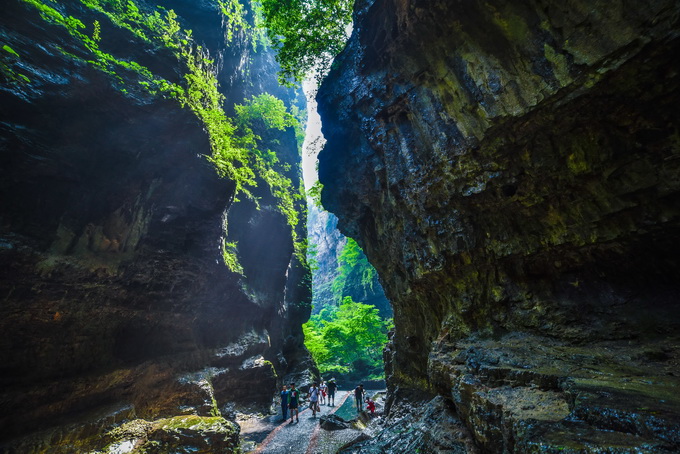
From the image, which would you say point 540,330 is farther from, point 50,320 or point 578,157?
point 50,320

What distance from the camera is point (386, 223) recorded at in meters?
12.0

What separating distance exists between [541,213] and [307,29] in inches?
549

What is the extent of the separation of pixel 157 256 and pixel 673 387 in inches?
609

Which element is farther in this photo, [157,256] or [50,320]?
[157,256]

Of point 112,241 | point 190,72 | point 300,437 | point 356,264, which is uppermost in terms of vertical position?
point 190,72

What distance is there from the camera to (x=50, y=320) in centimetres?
1024

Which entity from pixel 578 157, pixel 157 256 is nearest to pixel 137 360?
pixel 157 256

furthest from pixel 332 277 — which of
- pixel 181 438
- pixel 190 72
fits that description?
pixel 181 438

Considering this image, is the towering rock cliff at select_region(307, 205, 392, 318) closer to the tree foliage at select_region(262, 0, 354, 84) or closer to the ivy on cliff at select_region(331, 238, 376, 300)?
the ivy on cliff at select_region(331, 238, 376, 300)

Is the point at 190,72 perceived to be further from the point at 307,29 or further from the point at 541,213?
the point at 541,213

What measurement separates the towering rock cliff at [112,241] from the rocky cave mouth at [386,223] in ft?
0.26

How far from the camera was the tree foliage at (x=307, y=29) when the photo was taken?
1431cm

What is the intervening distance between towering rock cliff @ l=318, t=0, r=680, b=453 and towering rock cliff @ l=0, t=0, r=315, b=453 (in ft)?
25.5

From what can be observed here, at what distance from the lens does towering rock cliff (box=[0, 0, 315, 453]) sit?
369 inches
